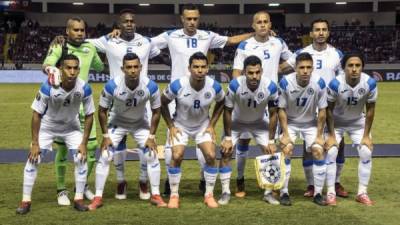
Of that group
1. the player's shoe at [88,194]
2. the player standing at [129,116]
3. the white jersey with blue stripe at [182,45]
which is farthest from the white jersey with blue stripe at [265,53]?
the player's shoe at [88,194]

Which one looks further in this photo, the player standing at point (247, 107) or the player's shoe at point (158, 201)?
the player standing at point (247, 107)

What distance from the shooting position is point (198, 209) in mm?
6613

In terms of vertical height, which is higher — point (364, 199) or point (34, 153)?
point (34, 153)

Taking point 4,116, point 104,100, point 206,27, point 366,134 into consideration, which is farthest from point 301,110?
point 206,27

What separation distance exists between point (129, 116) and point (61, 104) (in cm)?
88

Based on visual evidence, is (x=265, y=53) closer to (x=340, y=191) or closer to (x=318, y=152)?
(x=318, y=152)

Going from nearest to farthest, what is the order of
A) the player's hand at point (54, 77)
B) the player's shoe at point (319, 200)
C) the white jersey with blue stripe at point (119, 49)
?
the player's hand at point (54, 77), the player's shoe at point (319, 200), the white jersey with blue stripe at point (119, 49)

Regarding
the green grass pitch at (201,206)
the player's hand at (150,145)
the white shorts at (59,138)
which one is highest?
the white shorts at (59,138)

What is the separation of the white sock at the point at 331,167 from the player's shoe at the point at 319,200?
14 centimetres

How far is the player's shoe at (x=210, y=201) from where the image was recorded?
22.1ft

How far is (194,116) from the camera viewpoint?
7.04m

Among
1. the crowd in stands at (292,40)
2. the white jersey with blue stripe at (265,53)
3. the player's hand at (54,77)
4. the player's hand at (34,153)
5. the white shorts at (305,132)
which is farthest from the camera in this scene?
the crowd in stands at (292,40)

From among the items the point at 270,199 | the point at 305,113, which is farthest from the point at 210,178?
the point at 305,113

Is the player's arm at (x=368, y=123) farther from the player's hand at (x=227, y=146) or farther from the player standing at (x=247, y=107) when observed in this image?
the player's hand at (x=227, y=146)
